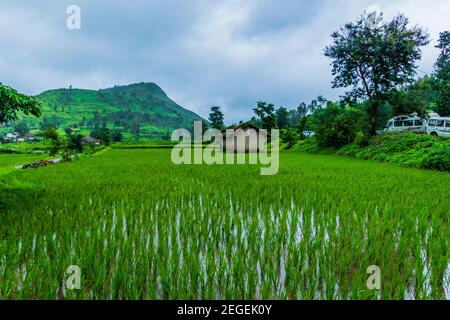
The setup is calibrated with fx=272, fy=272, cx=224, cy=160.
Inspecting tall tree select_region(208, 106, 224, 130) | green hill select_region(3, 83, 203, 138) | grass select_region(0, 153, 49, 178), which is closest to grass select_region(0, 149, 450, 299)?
grass select_region(0, 153, 49, 178)

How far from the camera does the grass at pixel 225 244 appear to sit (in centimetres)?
252

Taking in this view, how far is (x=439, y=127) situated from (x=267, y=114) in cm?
2935

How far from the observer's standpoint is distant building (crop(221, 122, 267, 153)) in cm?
2786

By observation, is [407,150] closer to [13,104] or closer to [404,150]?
[404,150]

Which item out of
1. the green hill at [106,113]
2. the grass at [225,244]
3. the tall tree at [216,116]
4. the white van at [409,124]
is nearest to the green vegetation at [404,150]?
the white van at [409,124]

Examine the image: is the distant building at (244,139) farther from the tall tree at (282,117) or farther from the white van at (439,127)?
the tall tree at (282,117)

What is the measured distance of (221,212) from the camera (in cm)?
508

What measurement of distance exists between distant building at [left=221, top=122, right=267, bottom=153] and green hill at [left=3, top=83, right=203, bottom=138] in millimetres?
64435

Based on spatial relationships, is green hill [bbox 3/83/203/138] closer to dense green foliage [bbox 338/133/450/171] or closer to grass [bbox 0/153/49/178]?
grass [bbox 0/153/49/178]

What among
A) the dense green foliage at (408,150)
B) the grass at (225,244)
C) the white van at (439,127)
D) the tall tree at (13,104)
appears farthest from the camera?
the white van at (439,127)

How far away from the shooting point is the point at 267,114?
46594 mm

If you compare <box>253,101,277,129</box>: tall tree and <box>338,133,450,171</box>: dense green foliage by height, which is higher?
<box>253,101,277,129</box>: tall tree

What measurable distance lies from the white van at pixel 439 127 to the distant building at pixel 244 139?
46.3ft
